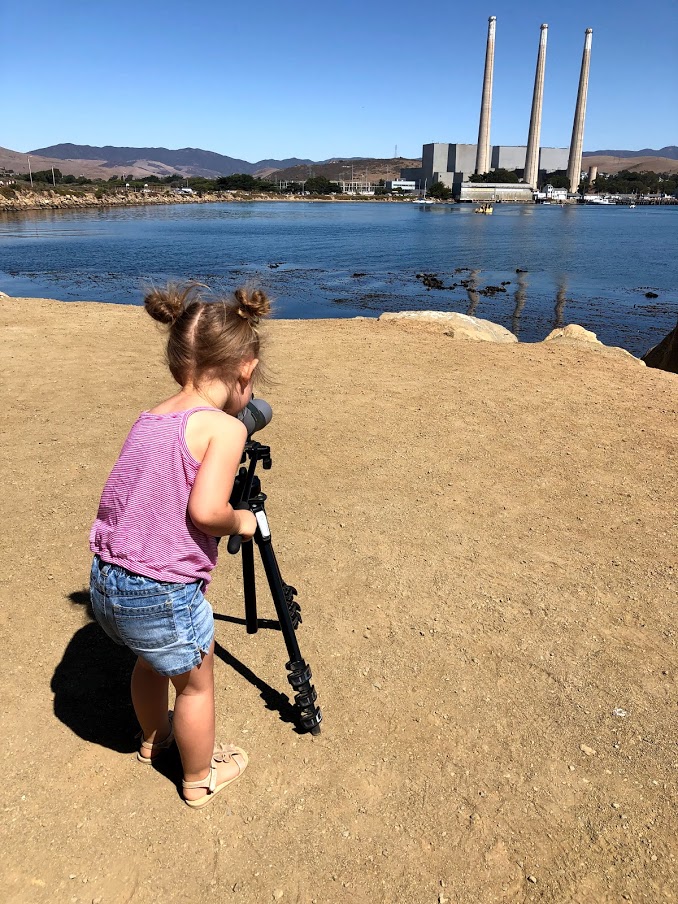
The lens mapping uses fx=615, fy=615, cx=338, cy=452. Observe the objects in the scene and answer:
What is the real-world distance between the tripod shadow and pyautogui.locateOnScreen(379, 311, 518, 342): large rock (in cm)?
896

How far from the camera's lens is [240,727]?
2.75m

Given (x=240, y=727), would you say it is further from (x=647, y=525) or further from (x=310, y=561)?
(x=647, y=525)

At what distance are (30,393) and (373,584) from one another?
5.19m

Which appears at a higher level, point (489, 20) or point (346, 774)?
point (489, 20)

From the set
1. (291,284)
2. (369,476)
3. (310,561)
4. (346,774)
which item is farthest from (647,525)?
(291,284)

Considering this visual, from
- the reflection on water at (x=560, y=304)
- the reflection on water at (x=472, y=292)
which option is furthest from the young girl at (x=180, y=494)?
the reflection on water at (x=560, y=304)

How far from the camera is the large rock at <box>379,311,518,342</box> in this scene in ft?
37.7

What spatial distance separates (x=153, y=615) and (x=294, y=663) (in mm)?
821

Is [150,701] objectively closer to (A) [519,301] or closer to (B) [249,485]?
(B) [249,485]

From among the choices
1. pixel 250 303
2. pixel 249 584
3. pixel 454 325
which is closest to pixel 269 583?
pixel 249 584

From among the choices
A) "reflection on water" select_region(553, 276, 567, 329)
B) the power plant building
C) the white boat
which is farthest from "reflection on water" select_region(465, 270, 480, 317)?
the power plant building

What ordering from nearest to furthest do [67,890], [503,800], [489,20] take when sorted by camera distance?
[67,890]
[503,800]
[489,20]

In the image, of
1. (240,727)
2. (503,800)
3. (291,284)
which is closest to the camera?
(503,800)

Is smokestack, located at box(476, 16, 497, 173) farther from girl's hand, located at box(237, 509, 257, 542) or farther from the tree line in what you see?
girl's hand, located at box(237, 509, 257, 542)
